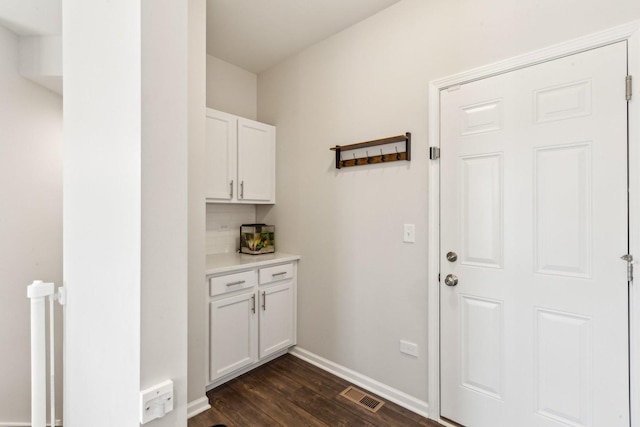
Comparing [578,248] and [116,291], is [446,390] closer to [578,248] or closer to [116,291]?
[578,248]

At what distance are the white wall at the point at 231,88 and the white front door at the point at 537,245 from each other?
202 centimetres

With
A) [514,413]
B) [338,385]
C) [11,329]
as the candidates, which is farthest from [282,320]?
[11,329]

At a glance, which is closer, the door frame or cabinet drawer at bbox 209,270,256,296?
the door frame

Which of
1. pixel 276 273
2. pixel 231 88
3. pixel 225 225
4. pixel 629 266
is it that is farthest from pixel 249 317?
pixel 629 266

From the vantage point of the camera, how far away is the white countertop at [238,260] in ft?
7.27

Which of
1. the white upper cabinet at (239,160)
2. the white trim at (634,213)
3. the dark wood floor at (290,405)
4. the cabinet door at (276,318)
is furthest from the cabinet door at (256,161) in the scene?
the white trim at (634,213)

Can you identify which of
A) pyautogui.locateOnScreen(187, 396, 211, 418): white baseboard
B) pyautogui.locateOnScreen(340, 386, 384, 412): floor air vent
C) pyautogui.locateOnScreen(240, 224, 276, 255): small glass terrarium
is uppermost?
pyautogui.locateOnScreen(240, 224, 276, 255): small glass terrarium

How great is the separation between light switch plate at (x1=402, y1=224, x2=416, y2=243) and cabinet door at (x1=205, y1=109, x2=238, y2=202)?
58.9 inches

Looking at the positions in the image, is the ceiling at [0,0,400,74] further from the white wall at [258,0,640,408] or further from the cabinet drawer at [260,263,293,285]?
the cabinet drawer at [260,263,293,285]

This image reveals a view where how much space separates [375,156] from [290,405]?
1.87 meters

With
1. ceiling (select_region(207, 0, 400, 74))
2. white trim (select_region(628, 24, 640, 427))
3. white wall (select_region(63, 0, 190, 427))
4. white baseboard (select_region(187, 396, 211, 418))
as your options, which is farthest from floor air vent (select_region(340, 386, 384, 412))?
ceiling (select_region(207, 0, 400, 74))

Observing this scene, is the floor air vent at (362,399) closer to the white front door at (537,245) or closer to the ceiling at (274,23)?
the white front door at (537,245)

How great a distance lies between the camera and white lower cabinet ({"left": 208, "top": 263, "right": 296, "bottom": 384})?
2197 millimetres

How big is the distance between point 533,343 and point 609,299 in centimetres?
41
